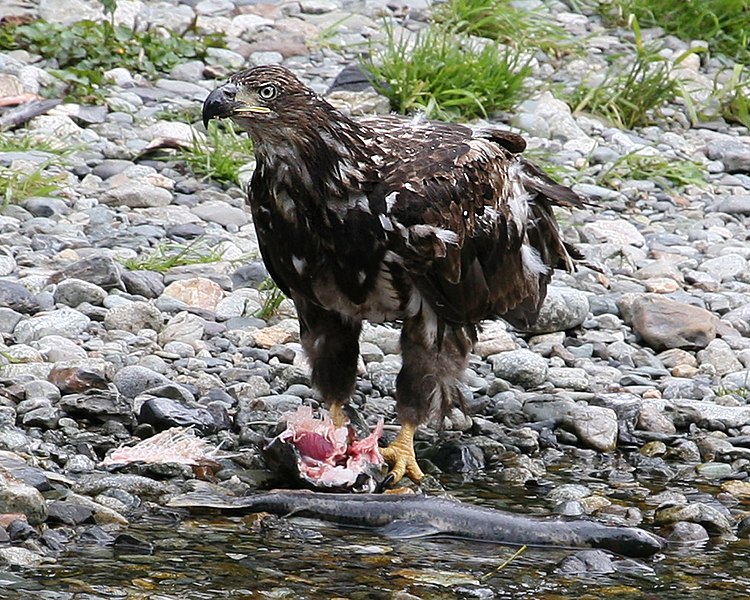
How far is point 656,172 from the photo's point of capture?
933 cm

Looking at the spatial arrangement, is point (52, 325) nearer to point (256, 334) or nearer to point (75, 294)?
point (75, 294)

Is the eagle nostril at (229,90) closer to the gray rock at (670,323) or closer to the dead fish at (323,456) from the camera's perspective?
the dead fish at (323,456)

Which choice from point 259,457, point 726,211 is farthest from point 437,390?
point 726,211

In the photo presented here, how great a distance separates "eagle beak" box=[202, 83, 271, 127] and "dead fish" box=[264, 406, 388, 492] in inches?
43.1

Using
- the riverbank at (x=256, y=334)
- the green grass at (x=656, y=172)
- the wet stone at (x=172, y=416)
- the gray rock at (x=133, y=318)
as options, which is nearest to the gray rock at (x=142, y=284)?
the riverbank at (x=256, y=334)

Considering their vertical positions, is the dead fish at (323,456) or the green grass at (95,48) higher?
the green grass at (95,48)

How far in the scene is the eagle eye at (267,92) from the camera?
16.7 feet

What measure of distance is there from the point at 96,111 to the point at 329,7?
277cm

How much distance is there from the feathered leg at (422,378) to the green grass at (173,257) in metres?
1.93

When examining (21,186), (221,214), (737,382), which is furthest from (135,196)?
(737,382)

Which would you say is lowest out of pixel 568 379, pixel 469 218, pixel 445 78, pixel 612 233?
pixel 568 379

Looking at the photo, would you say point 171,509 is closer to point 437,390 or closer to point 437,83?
point 437,390

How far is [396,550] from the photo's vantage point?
477cm

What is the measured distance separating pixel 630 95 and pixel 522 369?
4150 millimetres
